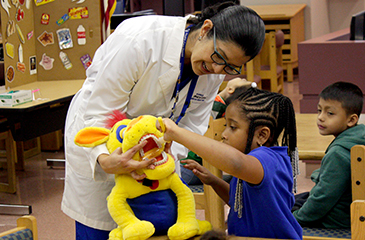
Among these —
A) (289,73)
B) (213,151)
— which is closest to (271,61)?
(289,73)

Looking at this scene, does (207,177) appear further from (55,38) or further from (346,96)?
(55,38)

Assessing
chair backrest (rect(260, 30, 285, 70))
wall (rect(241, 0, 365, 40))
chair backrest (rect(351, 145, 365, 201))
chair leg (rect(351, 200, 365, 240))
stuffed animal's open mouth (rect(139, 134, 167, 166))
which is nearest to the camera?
chair leg (rect(351, 200, 365, 240))

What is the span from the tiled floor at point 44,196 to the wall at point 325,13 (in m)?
4.58

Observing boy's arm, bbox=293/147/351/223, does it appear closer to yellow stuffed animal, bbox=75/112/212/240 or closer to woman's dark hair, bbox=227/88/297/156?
woman's dark hair, bbox=227/88/297/156

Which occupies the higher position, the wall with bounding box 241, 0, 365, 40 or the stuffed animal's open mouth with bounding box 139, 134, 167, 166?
the wall with bounding box 241, 0, 365, 40

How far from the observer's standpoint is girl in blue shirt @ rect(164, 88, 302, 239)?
1.24 metres

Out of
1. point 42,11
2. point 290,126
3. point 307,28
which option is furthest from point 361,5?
point 290,126

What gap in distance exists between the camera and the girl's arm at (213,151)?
1103 mm

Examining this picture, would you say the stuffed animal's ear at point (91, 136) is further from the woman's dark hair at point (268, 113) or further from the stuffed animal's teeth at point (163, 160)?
the woman's dark hair at point (268, 113)

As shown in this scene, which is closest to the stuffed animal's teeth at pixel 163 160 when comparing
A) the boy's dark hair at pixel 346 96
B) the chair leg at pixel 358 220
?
the chair leg at pixel 358 220

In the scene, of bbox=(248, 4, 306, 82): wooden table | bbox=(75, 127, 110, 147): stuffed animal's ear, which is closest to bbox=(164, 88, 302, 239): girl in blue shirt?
bbox=(75, 127, 110, 147): stuffed animal's ear

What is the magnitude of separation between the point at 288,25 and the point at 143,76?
6067mm

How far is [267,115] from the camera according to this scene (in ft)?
4.46

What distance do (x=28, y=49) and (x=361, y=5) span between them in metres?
6.77
